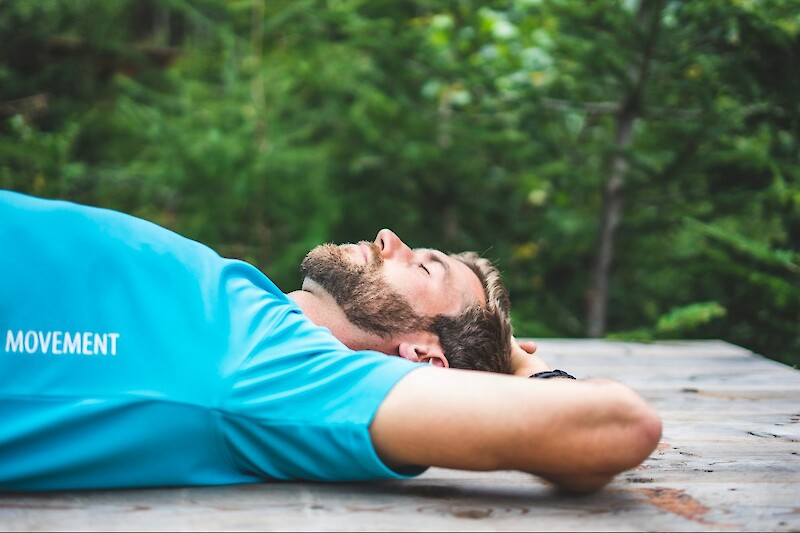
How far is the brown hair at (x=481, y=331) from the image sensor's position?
1868 mm

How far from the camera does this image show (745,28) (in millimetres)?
3223

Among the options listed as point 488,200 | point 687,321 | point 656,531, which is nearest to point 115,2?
point 488,200

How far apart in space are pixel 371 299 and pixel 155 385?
564 millimetres

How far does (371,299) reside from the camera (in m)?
1.81

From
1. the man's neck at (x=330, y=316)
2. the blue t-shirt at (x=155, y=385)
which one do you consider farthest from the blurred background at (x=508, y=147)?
the blue t-shirt at (x=155, y=385)

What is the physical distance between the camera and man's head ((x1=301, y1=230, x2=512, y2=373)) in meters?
1.81

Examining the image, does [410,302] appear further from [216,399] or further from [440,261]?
[216,399]

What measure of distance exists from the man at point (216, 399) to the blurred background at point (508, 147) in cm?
201

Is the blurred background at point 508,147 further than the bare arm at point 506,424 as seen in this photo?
Yes

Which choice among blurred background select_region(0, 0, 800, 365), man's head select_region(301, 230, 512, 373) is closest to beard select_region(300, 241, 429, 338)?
man's head select_region(301, 230, 512, 373)

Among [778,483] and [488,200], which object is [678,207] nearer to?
[488,200]

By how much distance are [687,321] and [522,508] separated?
2.09m

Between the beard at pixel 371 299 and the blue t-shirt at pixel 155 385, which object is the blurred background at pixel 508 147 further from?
the blue t-shirt at pixel 155 385

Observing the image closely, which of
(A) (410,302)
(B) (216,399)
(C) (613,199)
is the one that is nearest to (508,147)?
(C) (613,199)
